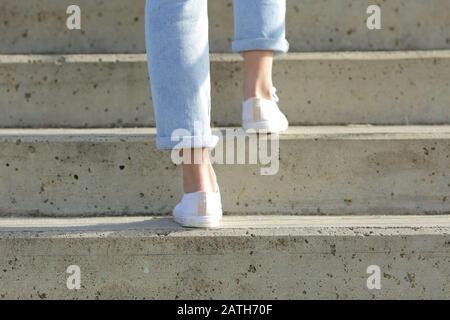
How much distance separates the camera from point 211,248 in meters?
1.89

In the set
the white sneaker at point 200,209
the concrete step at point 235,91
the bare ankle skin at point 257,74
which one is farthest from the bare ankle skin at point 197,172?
the concrete step at point 235,91

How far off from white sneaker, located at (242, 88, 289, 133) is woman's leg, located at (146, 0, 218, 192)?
1.13 feet

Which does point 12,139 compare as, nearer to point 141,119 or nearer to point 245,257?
point 141,119

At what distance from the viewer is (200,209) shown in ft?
6.23

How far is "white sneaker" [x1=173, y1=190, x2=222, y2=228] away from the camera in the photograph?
1.90 m

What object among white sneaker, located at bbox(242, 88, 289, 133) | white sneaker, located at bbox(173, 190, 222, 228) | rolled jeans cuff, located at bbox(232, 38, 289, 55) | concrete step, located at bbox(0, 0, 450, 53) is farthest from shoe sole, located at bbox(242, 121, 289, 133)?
concrete step, located at bbox(0, 0, 450, 53)

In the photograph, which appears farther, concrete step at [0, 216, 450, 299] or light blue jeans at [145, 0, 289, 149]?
concrete step at [0, 216, 450, 299]

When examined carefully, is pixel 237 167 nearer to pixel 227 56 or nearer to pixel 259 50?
pixel 259 50

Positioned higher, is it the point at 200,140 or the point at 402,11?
the point at 402,11

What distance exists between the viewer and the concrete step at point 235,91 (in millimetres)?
2395

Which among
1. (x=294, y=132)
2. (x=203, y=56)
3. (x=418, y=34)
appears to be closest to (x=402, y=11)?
(x=418, y=34)

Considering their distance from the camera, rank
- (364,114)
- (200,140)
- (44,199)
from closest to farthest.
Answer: (200,140) < (44,199) < (364,114)

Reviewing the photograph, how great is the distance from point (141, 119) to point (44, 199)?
40cm

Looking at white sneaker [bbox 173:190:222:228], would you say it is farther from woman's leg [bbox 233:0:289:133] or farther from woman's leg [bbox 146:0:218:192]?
woman's leg [bbox 233:0:289:133]
